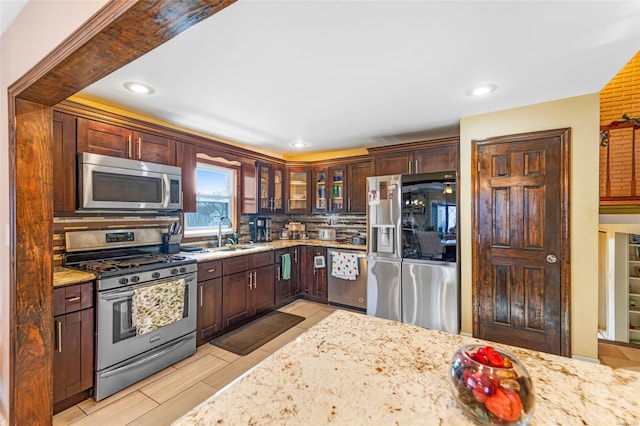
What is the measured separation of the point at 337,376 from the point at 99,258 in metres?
2.76

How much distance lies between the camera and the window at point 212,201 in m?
3.60

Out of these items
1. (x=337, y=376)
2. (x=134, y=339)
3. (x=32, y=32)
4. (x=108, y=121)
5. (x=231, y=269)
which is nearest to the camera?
(x=337, y=376)

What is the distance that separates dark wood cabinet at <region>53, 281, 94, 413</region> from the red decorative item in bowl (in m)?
2.51

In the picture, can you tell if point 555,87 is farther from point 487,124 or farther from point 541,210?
point 541,210

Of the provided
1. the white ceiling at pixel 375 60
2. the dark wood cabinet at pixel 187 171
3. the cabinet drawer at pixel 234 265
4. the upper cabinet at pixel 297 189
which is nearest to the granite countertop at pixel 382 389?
the white ceiling at pixel 375 60

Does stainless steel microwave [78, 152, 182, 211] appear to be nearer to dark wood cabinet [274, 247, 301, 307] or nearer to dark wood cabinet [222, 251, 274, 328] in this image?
dark wood cabinet [222, 251, 274, 328]

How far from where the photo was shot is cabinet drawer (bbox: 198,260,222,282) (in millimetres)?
2889

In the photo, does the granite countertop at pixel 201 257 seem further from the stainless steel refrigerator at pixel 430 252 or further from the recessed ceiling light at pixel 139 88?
the recessed ceiling light at pixel 139 88

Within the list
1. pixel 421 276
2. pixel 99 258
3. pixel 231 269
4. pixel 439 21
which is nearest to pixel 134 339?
pixel 99 258

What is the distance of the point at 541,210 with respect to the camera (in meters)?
2.70

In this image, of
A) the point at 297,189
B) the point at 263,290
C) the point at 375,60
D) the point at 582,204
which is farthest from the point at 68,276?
the point at 582,204

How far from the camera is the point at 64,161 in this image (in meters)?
2.27

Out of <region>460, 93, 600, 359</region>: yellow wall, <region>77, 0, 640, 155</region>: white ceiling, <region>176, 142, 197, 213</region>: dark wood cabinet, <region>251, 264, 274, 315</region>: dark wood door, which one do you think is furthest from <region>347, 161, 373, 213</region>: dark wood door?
<region>176, 142, 197, 213</region>: dark wood cabinet

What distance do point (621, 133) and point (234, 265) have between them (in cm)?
526
